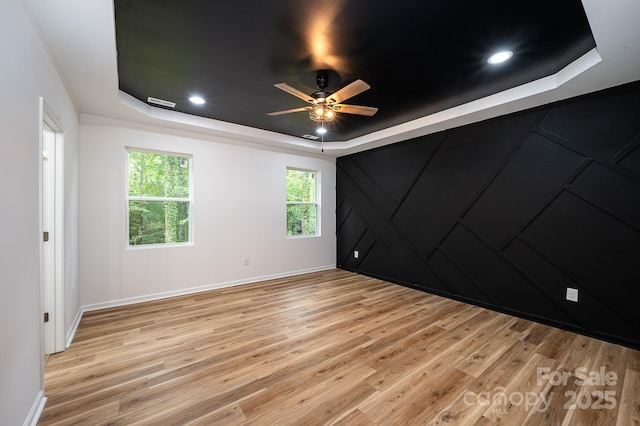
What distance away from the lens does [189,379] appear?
1978 mm

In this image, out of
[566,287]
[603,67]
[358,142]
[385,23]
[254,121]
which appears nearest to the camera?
[385,23]

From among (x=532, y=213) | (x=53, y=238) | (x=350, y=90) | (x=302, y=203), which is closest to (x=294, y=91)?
(x=350, y=90)

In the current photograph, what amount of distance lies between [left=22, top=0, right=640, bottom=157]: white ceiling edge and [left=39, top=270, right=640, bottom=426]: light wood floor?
97.7 inches

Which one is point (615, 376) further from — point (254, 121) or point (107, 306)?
point (107, 306)

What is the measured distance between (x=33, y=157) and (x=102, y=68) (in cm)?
109

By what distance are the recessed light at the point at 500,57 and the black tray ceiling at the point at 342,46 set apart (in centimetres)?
Answer: 5

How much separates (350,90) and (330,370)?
2.39 metres

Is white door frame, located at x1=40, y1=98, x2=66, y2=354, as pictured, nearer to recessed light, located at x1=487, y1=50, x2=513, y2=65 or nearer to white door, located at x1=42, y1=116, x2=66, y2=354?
white door, located at x1=42, y1=116, x2=66, y2=354

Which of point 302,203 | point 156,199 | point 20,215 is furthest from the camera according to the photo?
point 302,203

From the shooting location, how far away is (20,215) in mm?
1421

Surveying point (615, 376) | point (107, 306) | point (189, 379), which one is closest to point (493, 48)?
point (615, 376)

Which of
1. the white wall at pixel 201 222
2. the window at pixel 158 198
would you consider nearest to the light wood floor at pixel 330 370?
the white wall at pixel 201 222

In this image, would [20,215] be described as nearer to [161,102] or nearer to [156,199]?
[161,102]

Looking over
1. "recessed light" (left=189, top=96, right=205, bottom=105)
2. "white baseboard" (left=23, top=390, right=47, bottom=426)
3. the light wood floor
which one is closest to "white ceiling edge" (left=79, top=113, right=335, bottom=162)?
"recessed light" (left=189, top=96, right=205, bottom=105)
